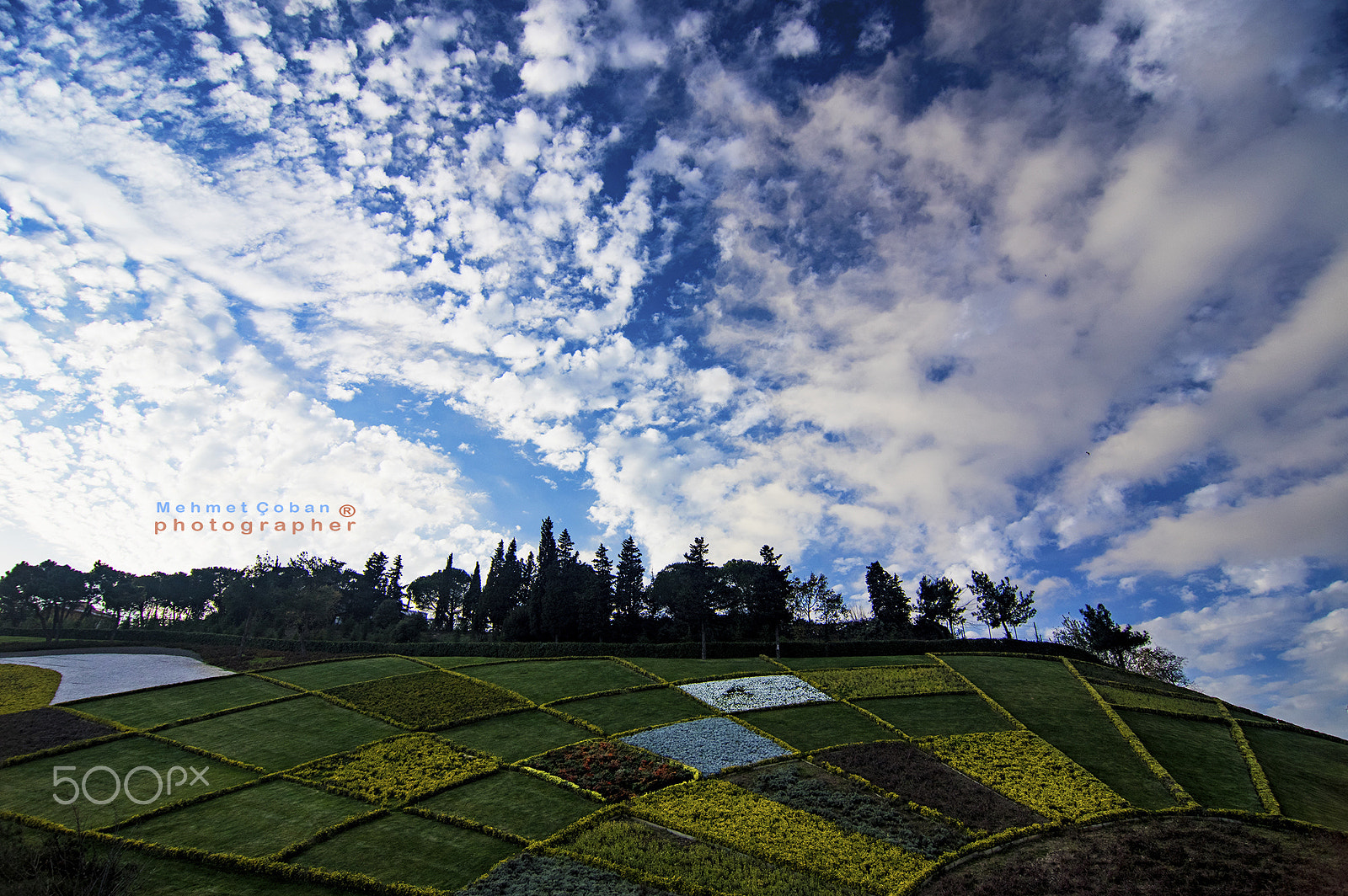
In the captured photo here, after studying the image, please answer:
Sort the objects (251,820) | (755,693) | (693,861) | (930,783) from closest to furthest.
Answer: (693,861) → (251,820) → (930,783) → (755,693)

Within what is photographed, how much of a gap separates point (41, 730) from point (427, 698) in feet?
60.2

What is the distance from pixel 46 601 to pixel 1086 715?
111008 millimetres

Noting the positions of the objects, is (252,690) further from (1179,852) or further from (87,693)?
(1179,852)

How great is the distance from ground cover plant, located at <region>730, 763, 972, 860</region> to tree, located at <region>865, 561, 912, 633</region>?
72131 millimetres

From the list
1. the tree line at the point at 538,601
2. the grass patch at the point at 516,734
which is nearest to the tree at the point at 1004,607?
the tree line at the point at 538,601

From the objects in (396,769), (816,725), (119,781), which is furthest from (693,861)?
(119,781)

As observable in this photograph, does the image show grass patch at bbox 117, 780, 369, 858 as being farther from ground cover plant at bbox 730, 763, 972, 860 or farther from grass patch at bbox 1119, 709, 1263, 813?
grass patch at bbox 1119, 709, 1263, 813

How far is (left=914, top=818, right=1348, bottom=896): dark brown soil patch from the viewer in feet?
67.6

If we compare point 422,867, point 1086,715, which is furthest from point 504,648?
point 1086,715

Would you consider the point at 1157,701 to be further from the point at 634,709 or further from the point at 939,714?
the point at 634,709

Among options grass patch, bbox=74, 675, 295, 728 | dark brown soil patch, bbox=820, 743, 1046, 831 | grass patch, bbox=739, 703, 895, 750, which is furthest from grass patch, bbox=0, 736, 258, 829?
dark brown soil patch, bbox=820, 743, 1046, 831

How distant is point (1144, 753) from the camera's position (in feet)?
107

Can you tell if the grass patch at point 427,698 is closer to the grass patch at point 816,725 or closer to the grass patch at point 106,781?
the grass patch at point 106,781

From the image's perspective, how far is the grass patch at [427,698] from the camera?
118 feet
